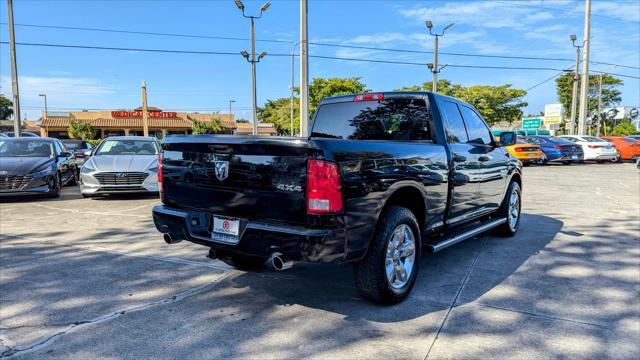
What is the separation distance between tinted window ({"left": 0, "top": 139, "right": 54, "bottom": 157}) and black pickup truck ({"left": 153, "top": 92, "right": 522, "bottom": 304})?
320 inches

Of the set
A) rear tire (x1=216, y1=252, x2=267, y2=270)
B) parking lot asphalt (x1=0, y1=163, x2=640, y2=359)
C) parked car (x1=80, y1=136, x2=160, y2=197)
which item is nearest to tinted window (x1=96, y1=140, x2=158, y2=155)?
parked car (x1=80, y1=136, x2=160, y2=197)

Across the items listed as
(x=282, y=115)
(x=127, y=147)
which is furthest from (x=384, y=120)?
(x=282, y=115)

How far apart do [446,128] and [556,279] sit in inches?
71.5

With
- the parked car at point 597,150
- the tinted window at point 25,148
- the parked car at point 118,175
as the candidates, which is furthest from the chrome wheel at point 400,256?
the parked car at point 597,150

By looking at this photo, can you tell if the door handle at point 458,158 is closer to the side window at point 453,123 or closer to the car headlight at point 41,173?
the side window at point 453,123

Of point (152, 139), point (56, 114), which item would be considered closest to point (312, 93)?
point (56, 114)

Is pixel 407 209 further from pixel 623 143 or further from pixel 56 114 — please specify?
pixel 56 114

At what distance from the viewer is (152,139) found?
10891 millimetres

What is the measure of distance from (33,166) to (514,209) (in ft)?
30.3

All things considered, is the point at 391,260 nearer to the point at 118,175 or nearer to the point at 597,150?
the point at 118,175

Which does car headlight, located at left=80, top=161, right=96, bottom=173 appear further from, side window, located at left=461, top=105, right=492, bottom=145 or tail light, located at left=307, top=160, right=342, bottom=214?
tail light, located at left=307, top=160, right=342, bottom=214

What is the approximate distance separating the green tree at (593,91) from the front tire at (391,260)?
64441 mm

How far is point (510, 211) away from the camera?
6.17 metres

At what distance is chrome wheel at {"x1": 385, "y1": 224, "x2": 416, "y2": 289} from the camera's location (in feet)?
12.0
